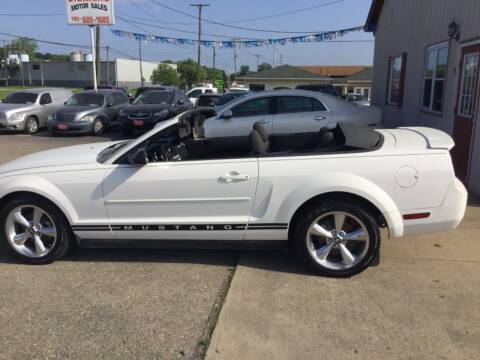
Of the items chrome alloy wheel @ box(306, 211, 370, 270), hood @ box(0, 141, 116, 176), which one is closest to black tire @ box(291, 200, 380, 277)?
chrome alloy wheel @ box(306, 211, 370, 270)

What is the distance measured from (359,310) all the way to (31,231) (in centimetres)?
303

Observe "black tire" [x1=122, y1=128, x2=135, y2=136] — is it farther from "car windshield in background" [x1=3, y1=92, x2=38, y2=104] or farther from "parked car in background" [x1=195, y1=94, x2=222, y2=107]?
"car windshield in background" [x1=3, y1=92, x2=38, y2=104]

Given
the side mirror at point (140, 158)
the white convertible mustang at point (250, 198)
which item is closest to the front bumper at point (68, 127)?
the white convertible mustang at point (250, 198)

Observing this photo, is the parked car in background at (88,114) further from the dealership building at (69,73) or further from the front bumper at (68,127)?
the dealership building at (69,73)

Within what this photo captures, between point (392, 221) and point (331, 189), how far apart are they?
1.95ft

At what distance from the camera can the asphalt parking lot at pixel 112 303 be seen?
121 inches

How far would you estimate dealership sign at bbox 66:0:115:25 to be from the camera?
65.9 feet

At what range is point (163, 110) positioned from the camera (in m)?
15.0

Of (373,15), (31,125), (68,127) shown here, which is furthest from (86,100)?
(373,15)

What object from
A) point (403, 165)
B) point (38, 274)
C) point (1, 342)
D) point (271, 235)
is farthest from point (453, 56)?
point (1, 342)

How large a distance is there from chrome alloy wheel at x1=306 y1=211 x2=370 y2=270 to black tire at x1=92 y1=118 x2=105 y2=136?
12718 millimetres

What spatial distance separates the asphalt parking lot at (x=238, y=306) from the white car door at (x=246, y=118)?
4825 millimetres

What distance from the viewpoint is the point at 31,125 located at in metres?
15.7

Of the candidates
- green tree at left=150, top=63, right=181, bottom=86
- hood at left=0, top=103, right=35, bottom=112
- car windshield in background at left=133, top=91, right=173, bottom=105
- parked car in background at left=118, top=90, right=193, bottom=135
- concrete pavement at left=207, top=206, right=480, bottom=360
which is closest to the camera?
concrete pavement at left=207, top=206, right=480, bottom=360
